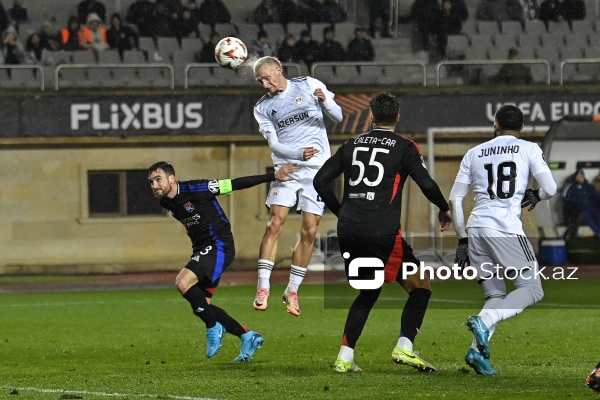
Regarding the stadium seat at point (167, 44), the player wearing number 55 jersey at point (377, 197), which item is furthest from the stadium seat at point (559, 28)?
the player wearing number 55 jersey at point (377, 197)

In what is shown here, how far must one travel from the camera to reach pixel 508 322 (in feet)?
48.3

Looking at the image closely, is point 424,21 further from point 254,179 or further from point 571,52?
point 254,179

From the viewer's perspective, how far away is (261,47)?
26.8m

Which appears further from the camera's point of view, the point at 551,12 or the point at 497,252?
the point at 551,12

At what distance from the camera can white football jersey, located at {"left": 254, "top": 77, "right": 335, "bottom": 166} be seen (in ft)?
38.8

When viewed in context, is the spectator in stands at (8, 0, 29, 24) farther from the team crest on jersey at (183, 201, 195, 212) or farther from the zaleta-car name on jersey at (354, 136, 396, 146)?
the zaleta-car name on jersey at (354, 136, 396, 146)

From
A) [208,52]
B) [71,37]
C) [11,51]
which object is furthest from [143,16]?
[11,51]

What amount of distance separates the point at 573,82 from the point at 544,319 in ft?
44.2

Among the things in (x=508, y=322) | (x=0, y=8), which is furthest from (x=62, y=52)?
(x=508, y=322)

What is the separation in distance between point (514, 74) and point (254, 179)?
17506 millimetres

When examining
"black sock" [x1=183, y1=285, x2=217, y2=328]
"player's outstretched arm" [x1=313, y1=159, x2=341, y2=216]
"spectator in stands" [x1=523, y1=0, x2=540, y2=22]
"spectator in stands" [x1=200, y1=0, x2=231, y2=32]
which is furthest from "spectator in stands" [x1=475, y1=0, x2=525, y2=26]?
"player's outstretched arm" [x1=313, y1=159, x2=341, y2=216]

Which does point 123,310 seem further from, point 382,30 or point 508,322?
point 382,30

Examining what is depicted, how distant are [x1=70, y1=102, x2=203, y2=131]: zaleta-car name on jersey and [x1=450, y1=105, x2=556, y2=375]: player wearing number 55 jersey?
17.5 metres

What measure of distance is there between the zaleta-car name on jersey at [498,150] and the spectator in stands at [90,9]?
1918 cm
